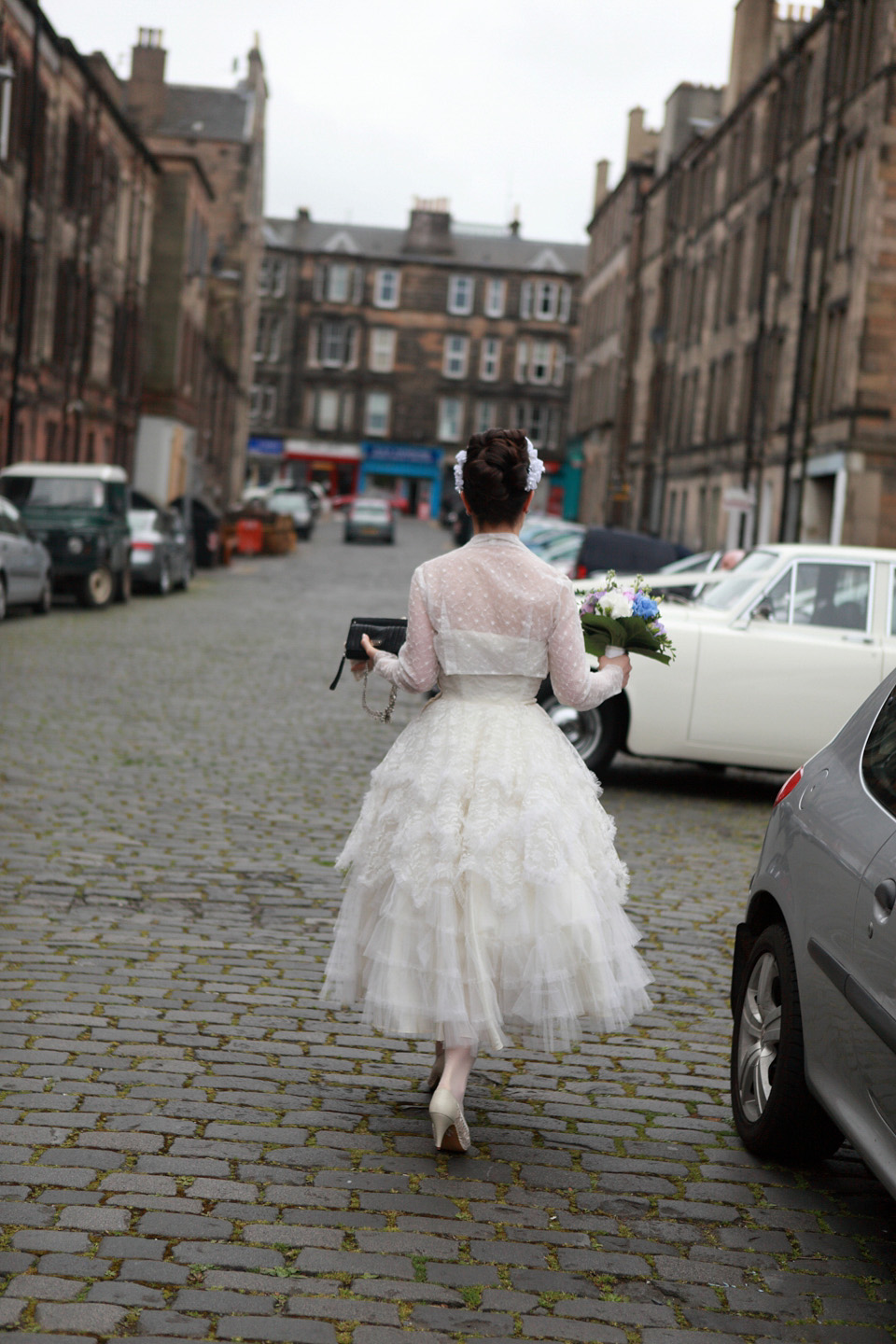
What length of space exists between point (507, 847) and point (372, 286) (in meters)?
96.9

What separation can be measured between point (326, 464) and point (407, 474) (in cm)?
485

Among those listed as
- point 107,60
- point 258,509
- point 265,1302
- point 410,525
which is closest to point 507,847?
point 265,1302

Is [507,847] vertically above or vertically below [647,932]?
above

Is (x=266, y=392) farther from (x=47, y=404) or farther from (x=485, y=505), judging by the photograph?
(x=485, y=505)

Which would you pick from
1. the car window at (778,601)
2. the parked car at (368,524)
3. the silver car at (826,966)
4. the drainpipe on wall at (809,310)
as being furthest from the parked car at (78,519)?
the parked car at (368,524)

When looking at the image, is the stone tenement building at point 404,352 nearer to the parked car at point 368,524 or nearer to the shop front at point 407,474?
the shop front at point 407,474

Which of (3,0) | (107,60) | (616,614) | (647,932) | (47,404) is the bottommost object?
(647,932)

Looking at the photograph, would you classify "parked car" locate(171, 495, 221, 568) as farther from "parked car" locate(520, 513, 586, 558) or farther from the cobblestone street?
the cobblestone street

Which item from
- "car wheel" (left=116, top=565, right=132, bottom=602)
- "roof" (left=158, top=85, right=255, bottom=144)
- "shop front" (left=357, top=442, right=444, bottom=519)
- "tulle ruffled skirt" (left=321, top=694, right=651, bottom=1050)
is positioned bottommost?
"car wheel" (left=116, top=565, right=132, bottom=602)

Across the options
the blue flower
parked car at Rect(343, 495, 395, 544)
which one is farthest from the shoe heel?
parked car at Rect(343, 495, 395, 544)

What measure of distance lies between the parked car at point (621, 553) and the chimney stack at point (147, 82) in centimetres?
4606

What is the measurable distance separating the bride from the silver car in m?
0.41

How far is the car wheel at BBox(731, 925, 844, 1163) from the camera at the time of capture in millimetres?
4395

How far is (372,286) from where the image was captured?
98.4m
